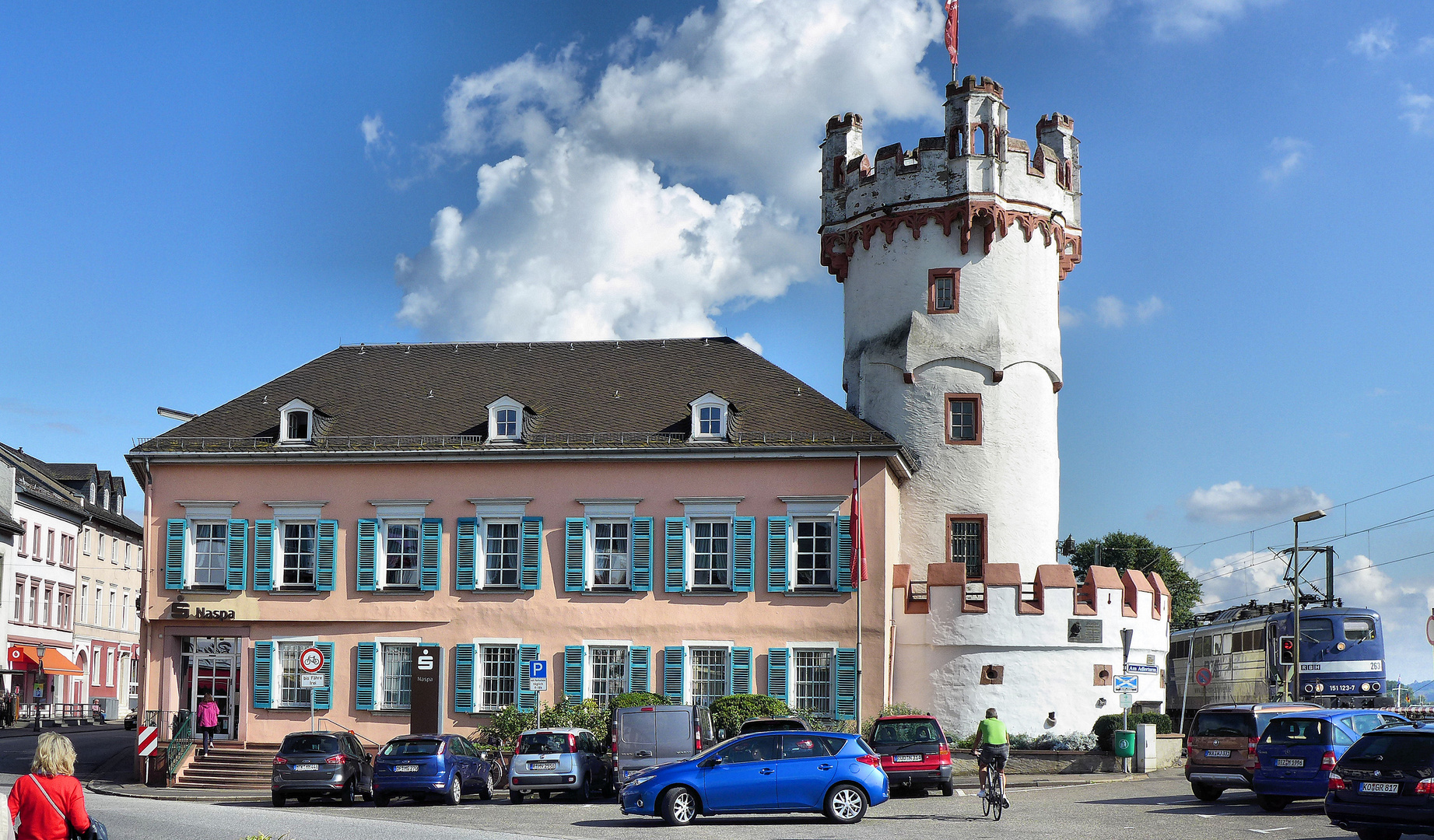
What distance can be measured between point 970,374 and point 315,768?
1986 centimetres

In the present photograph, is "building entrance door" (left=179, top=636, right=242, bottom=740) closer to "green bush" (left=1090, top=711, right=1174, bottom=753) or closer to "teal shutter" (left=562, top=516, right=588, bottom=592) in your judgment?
"teal shutter" (left=562, top=516, right=588, bottom=592)

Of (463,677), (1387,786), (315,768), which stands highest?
(463,677)

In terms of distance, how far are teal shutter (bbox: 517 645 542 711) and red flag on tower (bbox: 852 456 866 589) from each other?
805 cm

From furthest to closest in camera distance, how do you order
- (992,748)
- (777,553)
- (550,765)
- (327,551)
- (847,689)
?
(327,551) → (777,553) → (847,689) → (550,765) → (992,748)

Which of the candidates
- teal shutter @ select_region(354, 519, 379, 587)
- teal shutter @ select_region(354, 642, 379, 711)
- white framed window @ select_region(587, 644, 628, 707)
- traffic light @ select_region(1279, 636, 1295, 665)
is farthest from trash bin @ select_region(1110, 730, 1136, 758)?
teal shutter @ select_region(354, 519, 379, 587)

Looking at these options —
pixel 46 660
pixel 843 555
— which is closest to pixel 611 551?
pixel 843 555

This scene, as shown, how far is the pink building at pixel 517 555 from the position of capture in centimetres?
3588

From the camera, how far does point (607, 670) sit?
36.3 metres

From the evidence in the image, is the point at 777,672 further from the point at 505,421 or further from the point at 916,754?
the point at 505,421

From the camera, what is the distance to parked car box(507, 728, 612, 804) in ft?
92.7

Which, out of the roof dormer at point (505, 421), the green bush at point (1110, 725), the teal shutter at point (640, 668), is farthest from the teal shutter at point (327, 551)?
the green bush at point (1110, 725)

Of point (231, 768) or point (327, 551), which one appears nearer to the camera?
point (231, 768)

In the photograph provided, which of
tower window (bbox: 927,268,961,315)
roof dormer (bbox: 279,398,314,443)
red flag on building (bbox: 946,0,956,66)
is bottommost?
roof dormer (bbox: 279,398,314,443)

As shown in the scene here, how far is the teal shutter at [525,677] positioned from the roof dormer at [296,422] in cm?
777
